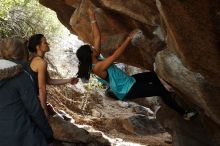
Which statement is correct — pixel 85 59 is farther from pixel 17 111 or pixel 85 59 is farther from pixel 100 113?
pixel 100 113

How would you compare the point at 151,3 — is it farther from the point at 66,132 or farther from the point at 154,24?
the point at 66,132

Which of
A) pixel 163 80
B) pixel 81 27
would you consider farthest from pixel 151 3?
pixel 81 27

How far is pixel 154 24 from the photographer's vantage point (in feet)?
25.1

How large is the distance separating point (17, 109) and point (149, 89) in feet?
10.9

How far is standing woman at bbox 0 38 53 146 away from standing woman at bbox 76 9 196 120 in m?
2.45

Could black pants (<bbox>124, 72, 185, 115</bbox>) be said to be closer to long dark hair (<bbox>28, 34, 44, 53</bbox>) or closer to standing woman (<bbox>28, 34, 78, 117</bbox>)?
standing woman (<bbox>28, 34, 78, 117</bbox>)

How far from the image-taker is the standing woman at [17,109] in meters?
4.14

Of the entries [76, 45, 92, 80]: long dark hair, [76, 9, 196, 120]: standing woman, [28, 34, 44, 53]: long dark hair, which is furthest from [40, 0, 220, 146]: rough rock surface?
[28, 34, 44, 53]: long dark hair

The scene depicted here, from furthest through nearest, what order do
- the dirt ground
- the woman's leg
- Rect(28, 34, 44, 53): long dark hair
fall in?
the dirt ground → the woman's leg → Rect(28, 34, 44, 53): long dark hair

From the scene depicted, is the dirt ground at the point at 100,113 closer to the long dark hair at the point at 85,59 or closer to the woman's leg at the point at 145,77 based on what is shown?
the woman's leg at the point at 145,77

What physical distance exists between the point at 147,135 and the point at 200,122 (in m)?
5.34

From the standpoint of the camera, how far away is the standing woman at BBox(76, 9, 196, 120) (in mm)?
6648

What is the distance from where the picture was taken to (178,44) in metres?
5.38

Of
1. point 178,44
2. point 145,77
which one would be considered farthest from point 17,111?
point 145,77
